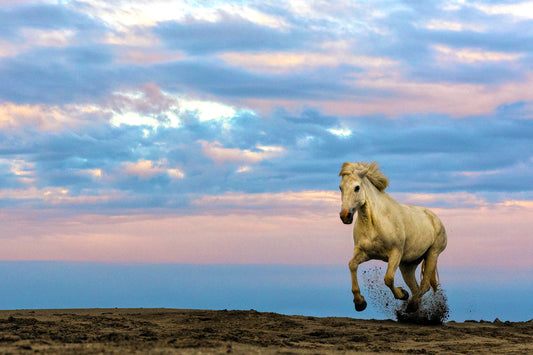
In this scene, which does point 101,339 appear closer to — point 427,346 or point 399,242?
point 427,346

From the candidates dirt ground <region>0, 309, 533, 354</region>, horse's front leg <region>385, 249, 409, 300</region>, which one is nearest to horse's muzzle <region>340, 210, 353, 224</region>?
horse's front leg <region>385, 249, 409, 300</region>

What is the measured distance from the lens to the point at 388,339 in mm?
10656

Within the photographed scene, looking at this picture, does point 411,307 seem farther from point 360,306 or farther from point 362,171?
point 362,171

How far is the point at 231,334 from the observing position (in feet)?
31.6

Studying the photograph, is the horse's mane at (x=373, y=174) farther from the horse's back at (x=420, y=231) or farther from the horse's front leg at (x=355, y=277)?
the horse's front leg at (x=355, y=277)

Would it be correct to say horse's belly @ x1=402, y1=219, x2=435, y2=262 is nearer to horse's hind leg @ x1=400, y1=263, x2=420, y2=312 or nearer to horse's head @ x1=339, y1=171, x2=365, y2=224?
horse's hind leg @ x1=400, y1=263, x2=420, y2=312

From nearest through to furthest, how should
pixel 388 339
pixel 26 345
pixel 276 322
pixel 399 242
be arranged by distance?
1. pixel 26 345
2. pixel 388 339
3. pixel 276 322
4. pixel 399 242

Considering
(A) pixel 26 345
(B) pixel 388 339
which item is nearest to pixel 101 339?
(A) pixel 26 345

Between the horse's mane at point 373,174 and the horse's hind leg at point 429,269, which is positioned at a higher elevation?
the horse's mane at point 373,174

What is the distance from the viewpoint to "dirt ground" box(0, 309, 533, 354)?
7.65 meters

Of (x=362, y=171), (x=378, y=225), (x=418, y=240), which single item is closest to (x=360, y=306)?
(x=378, y=225)

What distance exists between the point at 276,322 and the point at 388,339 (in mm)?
2047

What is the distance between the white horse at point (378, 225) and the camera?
11.9 metres

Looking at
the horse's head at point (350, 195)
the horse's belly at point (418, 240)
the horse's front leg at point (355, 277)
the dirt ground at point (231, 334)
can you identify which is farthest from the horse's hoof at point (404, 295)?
the horse's head at point (350, 195)
